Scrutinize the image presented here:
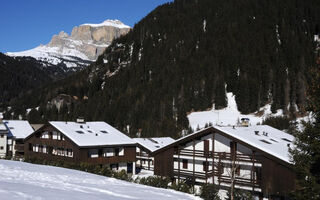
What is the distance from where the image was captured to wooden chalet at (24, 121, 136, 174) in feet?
153

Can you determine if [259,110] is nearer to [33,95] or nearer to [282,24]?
[282,24]

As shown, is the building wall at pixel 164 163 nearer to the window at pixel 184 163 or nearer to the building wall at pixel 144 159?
the window at pixel 184 163

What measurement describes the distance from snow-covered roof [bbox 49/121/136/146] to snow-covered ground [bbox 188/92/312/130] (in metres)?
45.8

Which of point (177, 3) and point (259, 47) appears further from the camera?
point (177, 3)

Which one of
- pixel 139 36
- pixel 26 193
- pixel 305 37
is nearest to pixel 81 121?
pixel 26 193

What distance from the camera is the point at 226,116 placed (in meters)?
103

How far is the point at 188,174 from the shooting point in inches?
1358

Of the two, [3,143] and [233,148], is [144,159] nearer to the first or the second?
[3,143]

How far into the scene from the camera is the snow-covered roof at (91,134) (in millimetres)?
47156

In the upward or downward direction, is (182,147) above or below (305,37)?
below

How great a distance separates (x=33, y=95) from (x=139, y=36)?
204 feet

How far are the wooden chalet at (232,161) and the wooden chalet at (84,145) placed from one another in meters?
12.9

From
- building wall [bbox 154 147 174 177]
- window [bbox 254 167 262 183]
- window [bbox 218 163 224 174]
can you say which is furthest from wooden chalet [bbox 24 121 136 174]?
window [bbox 254 167 262 183]

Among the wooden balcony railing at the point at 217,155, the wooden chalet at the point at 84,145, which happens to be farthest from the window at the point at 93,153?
the wooden balcony railing at the point at 217,155
